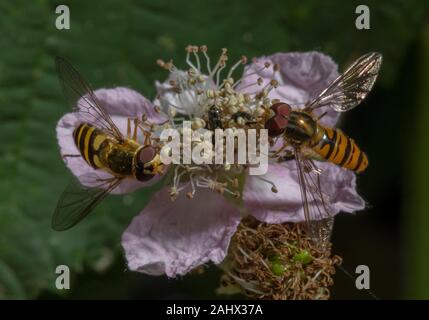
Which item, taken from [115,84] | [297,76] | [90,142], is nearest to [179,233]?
[90,142]

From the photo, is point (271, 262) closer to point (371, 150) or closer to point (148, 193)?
point (148, 193)

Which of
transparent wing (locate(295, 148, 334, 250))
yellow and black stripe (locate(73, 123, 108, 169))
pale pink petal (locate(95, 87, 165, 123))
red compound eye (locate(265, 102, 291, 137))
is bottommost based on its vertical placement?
transparent wing (locate(295, 148, 334, 250))

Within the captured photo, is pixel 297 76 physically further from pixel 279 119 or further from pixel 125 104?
pixel 125 104

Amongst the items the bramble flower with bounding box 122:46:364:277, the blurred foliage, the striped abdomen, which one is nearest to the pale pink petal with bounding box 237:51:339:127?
the bramble flower with bounding box 122:46:364:277

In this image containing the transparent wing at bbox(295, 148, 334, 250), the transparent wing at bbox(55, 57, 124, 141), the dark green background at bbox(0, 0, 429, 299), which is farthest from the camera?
the dark green background at bbox(0, 0, 429, 299)

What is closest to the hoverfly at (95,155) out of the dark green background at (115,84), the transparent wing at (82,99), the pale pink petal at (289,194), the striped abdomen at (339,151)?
the transparent wing at (82,99)

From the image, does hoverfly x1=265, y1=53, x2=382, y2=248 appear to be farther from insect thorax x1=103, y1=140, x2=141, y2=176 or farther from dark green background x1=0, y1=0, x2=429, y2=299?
dark green background x1=0, y1=0, x2=429, y2=299
